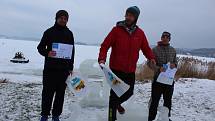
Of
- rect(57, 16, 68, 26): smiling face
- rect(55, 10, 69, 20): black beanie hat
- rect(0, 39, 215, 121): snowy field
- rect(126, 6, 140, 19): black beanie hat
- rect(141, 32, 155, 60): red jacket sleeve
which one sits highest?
rect(126, 6, 140, 19): black beanie hat

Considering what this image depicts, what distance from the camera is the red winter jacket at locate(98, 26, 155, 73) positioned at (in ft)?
18.5

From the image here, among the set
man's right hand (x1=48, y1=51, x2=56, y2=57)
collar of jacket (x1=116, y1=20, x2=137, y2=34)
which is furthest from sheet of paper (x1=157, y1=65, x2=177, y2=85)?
man's right hand (x1=48, y1=51, x2=56, y2=57)

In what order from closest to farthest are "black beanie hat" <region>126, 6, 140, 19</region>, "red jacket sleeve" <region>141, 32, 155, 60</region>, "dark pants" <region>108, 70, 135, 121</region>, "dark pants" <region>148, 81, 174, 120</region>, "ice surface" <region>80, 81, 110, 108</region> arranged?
"black beanie hat" <region>126, 6, 140, 19</region> → "dark pants" <region>108, 70, 135, 121</region> → "red jacket sleeve" <region>141, 32, 155, 60</region> → "dark pants" <region>148, 81, 174, 120</region> → "ice surface" <region>80, 81, 110, 108</region>

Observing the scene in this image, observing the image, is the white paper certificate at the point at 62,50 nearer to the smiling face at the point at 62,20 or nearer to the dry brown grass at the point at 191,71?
the smiling face at the point at 62,20

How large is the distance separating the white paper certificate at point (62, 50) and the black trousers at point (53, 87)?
27cm

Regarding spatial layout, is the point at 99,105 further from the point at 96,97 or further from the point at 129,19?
the point at 129,19

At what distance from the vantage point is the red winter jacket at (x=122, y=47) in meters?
5.64

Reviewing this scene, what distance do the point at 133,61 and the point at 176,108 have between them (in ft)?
10.9

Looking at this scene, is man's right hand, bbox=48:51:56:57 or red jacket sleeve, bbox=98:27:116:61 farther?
man's right hand, bbox=48:51:56:57

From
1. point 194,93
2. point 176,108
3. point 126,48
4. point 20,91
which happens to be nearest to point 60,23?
point 126,48

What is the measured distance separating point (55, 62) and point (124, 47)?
1189 mm

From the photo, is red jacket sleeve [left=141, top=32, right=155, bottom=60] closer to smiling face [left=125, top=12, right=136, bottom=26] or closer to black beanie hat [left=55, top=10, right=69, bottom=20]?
smiling face [left=125, top=12, right=136, bottom=26]

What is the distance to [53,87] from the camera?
19.8 feet

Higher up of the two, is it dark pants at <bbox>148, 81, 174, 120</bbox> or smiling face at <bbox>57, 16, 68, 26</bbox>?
smiling face at <bbox>57, 16, 68, 26</bbox>
